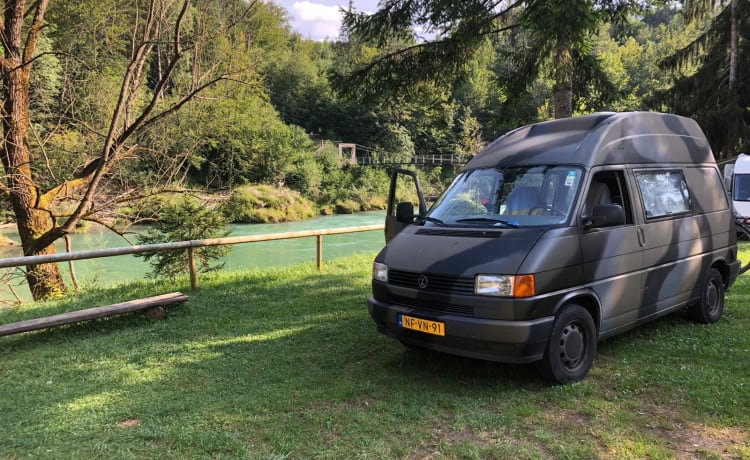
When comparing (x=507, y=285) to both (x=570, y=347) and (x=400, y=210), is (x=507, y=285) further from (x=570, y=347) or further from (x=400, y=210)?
(x=400, y=210)

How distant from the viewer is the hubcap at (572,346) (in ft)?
13.5

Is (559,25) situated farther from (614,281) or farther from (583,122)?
(614,281)

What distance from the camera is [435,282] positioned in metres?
4.07

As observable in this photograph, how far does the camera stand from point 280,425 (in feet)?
11.6

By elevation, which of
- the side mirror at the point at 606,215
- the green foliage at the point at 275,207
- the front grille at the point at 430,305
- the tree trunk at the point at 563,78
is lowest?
the green foliage at the point at 275,207

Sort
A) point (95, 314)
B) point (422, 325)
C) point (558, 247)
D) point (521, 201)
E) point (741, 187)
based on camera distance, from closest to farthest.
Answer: point (558, 247) < point (422, 325) < point (521, 201) < point (95, 314) < point (741, 187)

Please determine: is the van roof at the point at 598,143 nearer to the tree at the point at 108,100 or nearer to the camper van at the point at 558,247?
the camper van at the point at 558,247

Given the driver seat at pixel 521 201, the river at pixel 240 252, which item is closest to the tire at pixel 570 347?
the driver seat at pixel 521 201

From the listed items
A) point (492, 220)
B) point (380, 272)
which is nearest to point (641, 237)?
point (492, 220)

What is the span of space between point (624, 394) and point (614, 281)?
98cm

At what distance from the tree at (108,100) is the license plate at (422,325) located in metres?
5.87

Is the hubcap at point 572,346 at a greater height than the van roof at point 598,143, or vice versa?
the van roof at point 598,143

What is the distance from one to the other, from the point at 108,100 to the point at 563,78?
301 inches

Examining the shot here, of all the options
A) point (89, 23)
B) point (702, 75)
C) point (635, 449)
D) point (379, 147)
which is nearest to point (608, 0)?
point (635, 449)
